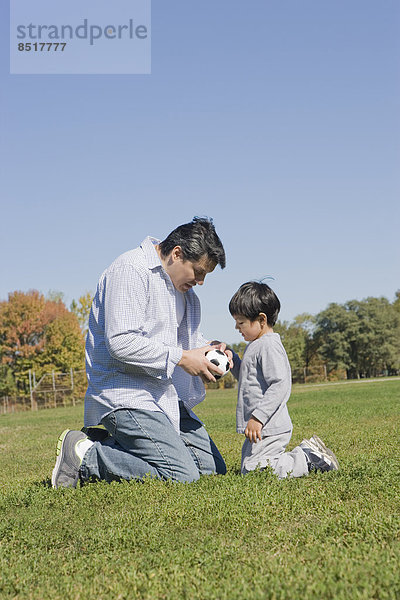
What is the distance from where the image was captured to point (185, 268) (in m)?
5.50

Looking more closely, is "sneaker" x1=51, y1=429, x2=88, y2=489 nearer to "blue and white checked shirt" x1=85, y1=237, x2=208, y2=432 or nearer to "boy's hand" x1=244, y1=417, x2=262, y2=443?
"blue and white checked shirt" x1=85, y1=237, x2=208, y2=432

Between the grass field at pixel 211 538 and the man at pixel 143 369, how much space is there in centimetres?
29

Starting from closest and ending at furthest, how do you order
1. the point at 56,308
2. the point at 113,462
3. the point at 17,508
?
the point at 17,508
the point at 113,462
the point at 56,308

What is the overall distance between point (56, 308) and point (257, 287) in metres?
51.2

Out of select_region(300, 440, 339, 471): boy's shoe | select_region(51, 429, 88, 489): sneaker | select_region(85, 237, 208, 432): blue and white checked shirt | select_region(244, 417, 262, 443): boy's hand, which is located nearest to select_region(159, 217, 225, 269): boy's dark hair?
select_region(85, 237, 208, 432): blue and white checked shirt

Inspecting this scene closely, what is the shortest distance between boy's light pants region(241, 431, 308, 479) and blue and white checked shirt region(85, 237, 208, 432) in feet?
2.21

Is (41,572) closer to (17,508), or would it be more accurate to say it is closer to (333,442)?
(17,508)

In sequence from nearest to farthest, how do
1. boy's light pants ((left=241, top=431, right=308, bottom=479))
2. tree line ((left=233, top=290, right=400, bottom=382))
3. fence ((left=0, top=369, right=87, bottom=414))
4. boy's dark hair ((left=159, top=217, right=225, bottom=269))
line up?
boy's light pants ((left=241, top=431, right=308, bottom=479)) → boy's dark hair ((left=159, top=217, right=225, bottom=269)) → fence ((left=0, top=369, right=87, bottom=414)) → tree line ((left=233, top=290, right=400, bottom=382))

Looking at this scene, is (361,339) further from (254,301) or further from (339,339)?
(254,301)

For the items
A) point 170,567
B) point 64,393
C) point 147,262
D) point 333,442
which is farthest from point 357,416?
point 64,393

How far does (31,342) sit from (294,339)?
2660 cm

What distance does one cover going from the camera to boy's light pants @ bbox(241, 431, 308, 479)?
203 inches

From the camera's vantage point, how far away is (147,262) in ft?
17.9

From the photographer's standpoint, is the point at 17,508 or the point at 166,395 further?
the point at 166,395
